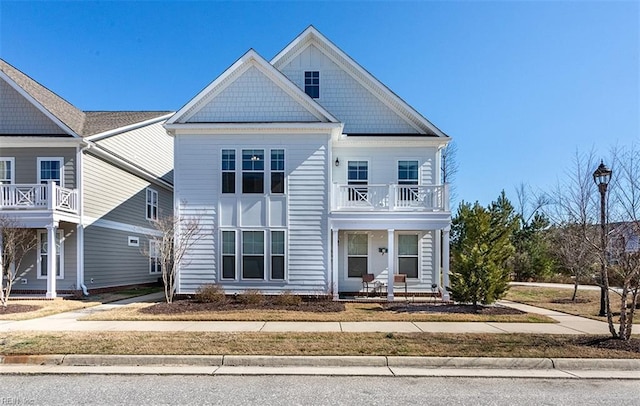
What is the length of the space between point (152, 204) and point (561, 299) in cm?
2118

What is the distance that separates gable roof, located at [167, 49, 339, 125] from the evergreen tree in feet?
19.2

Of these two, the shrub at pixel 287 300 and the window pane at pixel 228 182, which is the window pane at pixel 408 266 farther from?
the window pane at pixel 228 182

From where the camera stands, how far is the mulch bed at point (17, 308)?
491 inches

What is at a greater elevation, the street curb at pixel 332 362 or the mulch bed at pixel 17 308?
the street curb at pixel 332 362

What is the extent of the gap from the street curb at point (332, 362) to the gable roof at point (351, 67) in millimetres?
10650

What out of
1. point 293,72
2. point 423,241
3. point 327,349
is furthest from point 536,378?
point 293,72

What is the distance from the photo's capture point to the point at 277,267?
1476cm

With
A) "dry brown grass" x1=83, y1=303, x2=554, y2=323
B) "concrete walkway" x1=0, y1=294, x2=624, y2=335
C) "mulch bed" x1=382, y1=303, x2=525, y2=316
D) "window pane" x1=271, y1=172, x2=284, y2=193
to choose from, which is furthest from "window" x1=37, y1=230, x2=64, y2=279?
"mulch bed" x1=382, y1=303, x2=525, y2=316

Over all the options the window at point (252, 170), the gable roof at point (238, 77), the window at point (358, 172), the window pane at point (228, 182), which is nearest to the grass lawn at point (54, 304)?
the window pane at point (228, 182)

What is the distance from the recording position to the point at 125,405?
5.39m

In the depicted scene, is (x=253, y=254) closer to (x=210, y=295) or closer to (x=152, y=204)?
(x=210, y=295)

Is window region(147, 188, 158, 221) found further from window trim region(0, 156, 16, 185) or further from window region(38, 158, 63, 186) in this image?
window trim region(0, 156, 16, 185)

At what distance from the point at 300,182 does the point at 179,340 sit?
25.4 ft

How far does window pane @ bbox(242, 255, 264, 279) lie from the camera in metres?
→ 14.7
